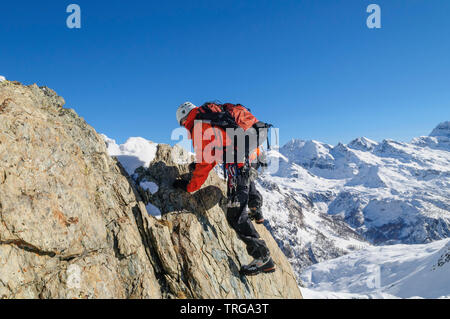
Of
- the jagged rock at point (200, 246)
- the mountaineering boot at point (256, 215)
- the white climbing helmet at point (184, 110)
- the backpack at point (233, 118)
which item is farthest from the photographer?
the mountaineering boot at point (256, 215)

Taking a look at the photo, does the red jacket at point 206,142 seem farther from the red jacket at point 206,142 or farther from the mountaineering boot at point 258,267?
the mountaineering boot at point 258,267

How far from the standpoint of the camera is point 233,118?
9.47m

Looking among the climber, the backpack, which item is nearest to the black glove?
the climber

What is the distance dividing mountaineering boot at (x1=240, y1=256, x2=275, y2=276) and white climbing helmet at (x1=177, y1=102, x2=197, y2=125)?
235 inches

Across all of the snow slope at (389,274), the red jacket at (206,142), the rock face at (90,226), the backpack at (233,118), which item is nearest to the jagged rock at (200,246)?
the rock face at (90,226)

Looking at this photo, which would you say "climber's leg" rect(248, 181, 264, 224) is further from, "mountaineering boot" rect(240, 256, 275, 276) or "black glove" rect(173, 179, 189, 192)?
"black glove" rect(173, 179, 189, 192)

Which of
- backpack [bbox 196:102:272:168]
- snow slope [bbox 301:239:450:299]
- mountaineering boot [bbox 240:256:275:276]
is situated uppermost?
backpack [bbox 196:102:272:168]

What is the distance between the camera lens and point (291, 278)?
502 inches

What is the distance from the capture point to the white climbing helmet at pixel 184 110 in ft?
32.9

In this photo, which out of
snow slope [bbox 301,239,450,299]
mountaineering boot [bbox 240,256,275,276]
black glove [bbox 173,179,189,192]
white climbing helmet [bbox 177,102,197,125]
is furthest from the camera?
snow slope [bbox 301,239,450,299]

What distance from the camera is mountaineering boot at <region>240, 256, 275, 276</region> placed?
9.80 m

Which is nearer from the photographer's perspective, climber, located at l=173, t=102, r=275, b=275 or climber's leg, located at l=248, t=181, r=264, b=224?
climber, located at l=173, t=102, r=275, b=275

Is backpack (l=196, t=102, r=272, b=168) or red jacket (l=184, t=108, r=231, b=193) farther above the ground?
backpack (l=196, t=102, r=272, b=168)
